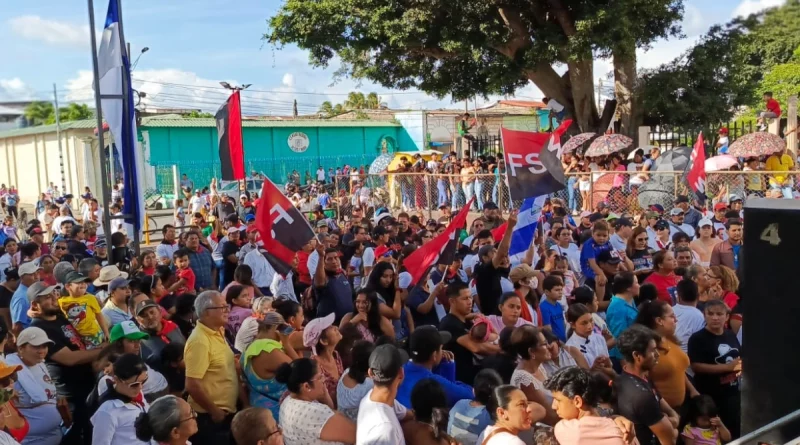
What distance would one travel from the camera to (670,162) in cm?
1520

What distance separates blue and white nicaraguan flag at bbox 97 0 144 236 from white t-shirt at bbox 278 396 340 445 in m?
4.54

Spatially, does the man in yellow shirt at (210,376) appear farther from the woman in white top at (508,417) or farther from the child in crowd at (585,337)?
the child in crowd at (585,337)

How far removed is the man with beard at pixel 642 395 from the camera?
387 centimetres

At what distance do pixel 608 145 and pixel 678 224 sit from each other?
7.83m

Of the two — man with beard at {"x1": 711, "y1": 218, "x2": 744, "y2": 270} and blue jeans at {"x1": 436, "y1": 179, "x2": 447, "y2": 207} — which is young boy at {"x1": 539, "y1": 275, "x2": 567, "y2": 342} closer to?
man with beard at {"x1": 711, "y1": 218, "x2": 744, "y2": 270}

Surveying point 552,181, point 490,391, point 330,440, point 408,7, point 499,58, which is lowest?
point 330,440

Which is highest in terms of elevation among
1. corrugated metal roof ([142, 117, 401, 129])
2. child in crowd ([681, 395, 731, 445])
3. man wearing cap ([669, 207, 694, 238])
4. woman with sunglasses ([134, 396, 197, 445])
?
corrugated metal roof ([142, 117, 401, 129])

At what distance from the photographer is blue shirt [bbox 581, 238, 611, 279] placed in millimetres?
7887

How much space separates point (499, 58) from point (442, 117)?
85.0 ft

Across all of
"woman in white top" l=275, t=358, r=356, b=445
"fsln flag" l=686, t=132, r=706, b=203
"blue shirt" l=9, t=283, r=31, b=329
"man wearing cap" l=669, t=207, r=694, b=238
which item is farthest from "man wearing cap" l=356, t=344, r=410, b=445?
"fsln flag" l=686, t=132, r=706, b=203

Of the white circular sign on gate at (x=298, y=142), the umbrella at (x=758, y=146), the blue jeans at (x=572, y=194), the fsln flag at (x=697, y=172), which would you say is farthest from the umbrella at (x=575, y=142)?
the white circular sign on gate at (x=298, y=142)

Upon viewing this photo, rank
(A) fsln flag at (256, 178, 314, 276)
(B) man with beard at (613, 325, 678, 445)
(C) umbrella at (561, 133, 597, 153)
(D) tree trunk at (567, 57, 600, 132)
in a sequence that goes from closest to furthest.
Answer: (B) man with beard at (613, 325, 678, 445) → (A) fsln flag at (256, 178, 314, 276) → (C) umbrella at (561, 133, 597, 153) → (D) tree trunk at (567, 57, 600, 132)

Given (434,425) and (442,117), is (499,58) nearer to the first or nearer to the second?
(434,425)

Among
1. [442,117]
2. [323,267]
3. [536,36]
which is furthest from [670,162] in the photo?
[442,117]
